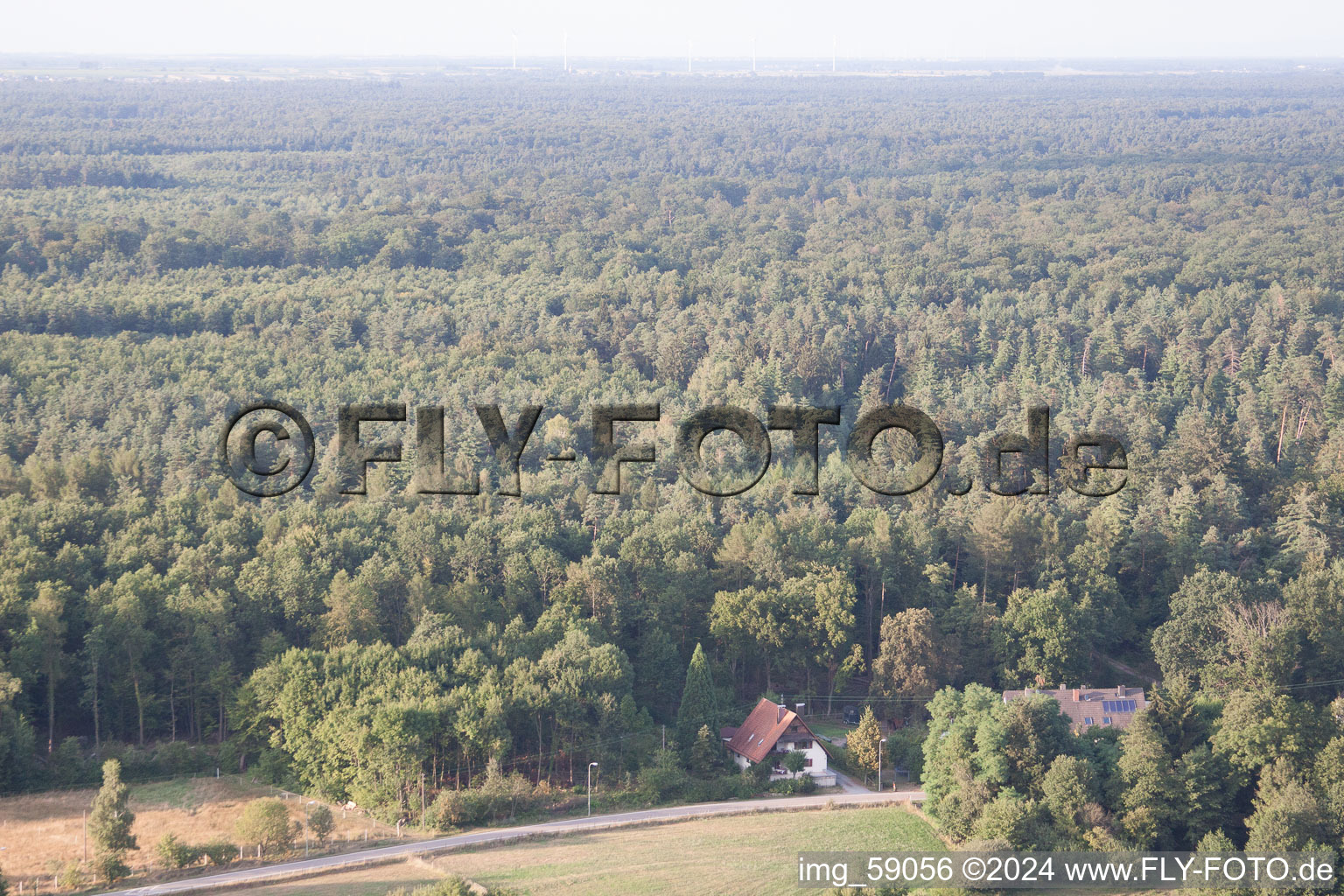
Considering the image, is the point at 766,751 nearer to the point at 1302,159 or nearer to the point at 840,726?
the point at 840,726

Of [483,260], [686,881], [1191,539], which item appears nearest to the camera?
[686,881]

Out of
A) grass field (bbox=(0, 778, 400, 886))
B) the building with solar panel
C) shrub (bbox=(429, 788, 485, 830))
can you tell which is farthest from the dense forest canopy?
the building with solar panel

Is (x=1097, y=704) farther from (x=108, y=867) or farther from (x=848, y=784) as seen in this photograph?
(x=108, y=867)

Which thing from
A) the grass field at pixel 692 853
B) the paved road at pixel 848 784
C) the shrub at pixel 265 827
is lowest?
the paved road at pixel 848 784

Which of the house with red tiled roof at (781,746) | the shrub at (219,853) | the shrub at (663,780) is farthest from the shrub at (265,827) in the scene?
the house with red tiled roof at (781,746)

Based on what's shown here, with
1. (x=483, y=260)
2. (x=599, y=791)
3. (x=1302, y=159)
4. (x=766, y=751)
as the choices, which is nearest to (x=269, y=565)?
(x=599, y=791)

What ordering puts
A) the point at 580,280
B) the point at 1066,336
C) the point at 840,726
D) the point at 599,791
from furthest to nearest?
the point at 580,280 → the point at 1066,336 → the point at 840,726 → the point at 599,791

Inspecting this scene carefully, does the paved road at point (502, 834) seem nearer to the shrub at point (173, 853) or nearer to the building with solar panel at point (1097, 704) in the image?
the shrub at point (173, 853)
